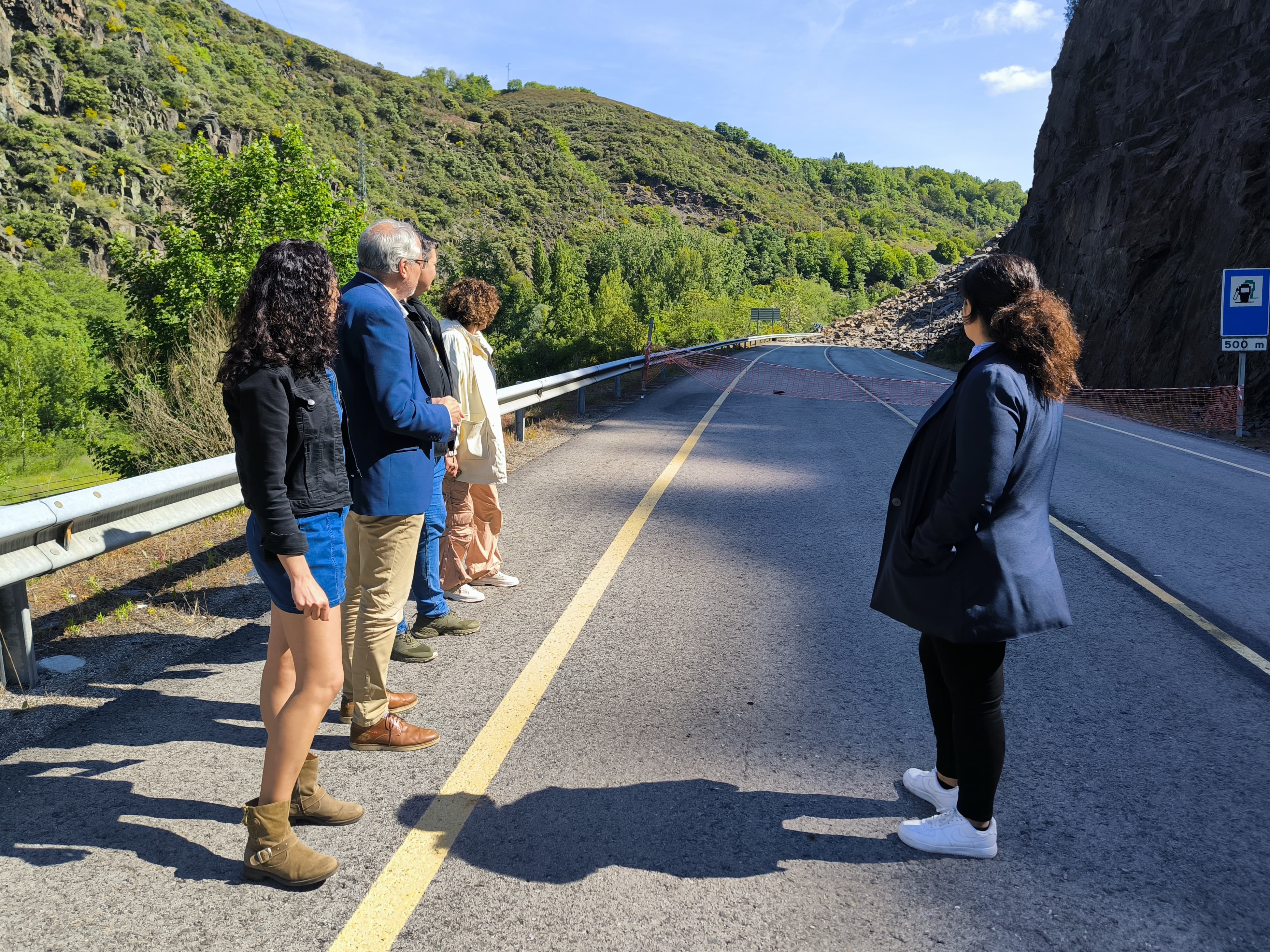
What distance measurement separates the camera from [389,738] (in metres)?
3.45

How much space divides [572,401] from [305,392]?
13076 millimetres

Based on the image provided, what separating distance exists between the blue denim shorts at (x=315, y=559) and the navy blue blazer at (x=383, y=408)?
583 mm

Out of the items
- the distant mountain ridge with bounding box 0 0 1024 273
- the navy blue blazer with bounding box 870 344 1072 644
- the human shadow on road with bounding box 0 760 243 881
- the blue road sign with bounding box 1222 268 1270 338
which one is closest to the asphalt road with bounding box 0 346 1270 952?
the human shadow on road with bounding box 0 760 243 881

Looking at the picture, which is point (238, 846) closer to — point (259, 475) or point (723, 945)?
point (259, 475)

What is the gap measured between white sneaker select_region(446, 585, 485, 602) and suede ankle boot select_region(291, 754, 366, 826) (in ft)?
7.52

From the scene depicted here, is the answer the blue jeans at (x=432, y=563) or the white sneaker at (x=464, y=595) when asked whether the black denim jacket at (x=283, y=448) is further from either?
the white sneaker at (x=464, y=595)

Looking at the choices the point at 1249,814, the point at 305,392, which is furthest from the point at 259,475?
the point at 1249,814

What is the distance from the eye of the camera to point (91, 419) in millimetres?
59750

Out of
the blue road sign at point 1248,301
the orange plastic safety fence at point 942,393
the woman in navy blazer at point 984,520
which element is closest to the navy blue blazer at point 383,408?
the woman in navy blazer at point 984,520

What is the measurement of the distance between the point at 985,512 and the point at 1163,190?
29.3m

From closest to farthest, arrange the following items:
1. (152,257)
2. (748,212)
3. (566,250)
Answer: (152,257) < (566,250) < (748,212)

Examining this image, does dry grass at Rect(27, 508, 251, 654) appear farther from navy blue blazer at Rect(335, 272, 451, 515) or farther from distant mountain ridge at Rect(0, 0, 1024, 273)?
distant mountain ridge at Rect(0, 0, 1024, 273)

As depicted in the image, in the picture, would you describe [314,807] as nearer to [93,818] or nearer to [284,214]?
[93,818]

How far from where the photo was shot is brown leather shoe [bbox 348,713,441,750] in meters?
3.44
